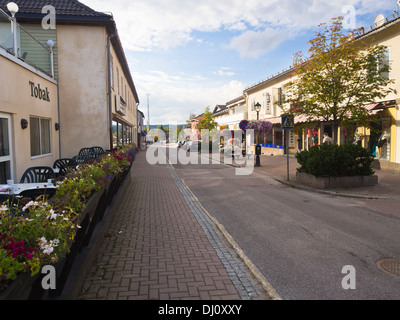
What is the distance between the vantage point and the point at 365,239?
16.9 feet

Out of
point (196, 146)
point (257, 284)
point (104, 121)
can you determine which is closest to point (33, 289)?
point (257, 284)

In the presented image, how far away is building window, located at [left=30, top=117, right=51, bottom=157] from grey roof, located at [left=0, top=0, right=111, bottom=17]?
4.39m

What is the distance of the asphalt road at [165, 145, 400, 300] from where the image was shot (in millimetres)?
3551

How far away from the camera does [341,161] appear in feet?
32.5

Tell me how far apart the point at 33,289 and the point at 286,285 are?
267cm

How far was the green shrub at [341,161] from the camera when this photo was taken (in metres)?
9.88

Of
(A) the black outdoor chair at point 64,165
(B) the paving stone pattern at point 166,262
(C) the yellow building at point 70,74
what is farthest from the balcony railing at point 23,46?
(B) the paving stone pattern at point 166,262

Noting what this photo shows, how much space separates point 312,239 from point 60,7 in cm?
1273

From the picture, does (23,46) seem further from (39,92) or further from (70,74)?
(70,74)

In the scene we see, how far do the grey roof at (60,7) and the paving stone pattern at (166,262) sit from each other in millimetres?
8538

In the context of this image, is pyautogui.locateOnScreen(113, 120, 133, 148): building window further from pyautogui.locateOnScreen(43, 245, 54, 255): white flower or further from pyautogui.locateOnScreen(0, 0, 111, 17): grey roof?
pyautogui.locateOnScreen(43, 245, 54, 255): white flower

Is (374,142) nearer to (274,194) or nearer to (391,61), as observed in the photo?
(391,61)

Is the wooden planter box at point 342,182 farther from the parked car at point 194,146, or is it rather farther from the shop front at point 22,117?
the parked car at point 194,146
